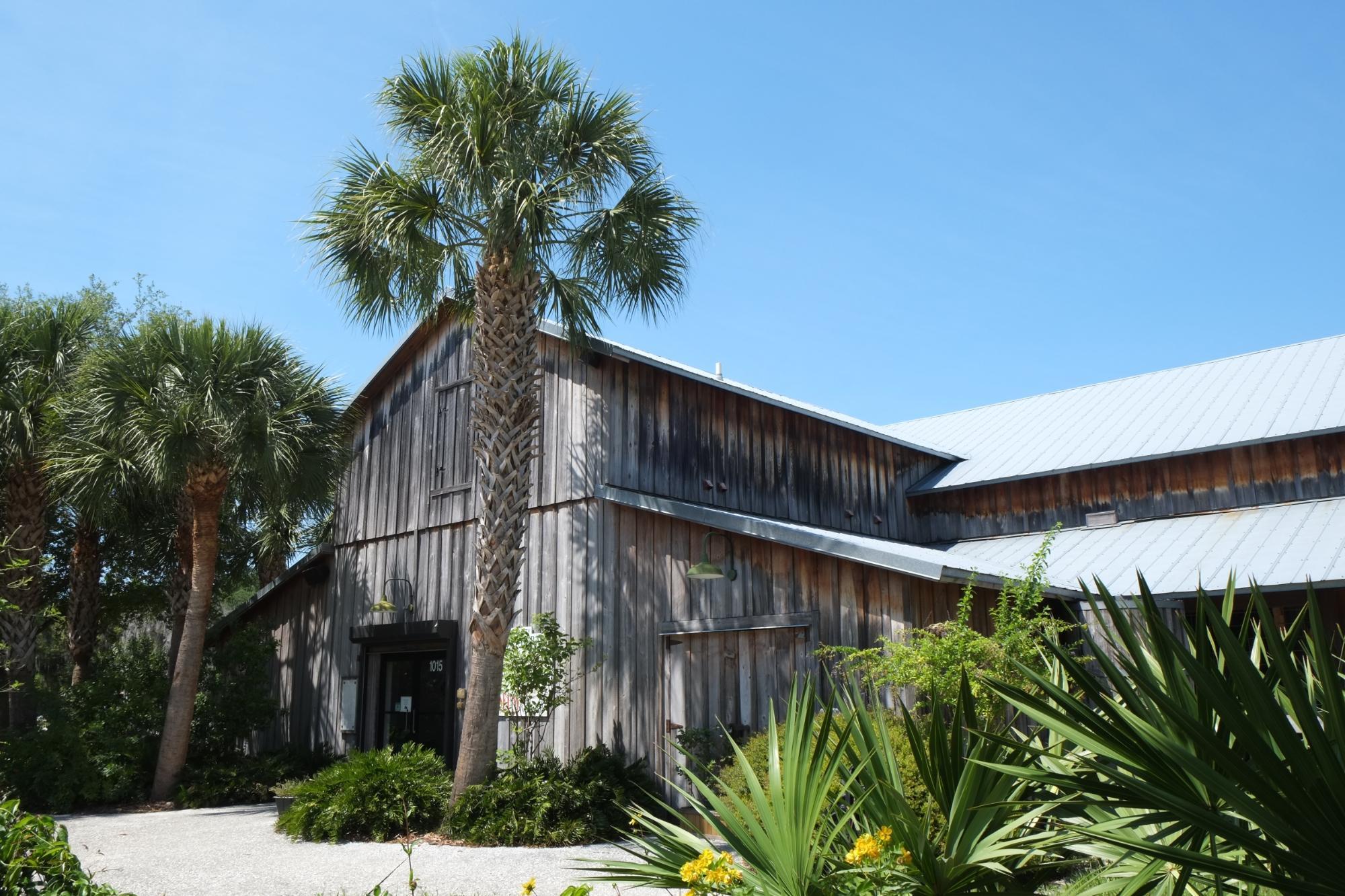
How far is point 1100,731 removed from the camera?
2.37 meters

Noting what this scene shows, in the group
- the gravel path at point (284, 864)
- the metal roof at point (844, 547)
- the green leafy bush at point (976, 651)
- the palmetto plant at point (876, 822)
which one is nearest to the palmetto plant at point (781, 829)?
the palmetto plant at point (876, 822)

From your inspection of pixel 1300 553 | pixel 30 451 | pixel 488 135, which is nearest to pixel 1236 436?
pixel 1300 553

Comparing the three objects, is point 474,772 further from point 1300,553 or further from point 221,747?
point 1300,553

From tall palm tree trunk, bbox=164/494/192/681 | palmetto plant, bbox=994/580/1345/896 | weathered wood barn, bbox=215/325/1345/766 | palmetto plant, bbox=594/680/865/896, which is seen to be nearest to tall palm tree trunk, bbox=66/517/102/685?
tall palm tree trunk, bbox=164/494/192/681

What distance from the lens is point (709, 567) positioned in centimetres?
1078

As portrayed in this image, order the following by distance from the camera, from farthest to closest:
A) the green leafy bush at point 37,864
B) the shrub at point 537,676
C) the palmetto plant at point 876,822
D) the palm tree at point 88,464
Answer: the palm tree at point 88,464, the shrub at point 537,676, the green leafy bush at point 37,864, the palmetto plant at point 876,822

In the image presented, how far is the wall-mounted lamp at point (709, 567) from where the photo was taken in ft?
35.4

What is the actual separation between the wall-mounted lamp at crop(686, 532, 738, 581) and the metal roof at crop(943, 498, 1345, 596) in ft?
8.05

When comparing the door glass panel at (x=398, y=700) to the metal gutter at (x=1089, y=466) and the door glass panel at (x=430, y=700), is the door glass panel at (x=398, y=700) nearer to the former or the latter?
the door glass panel at (x=430, y=700)

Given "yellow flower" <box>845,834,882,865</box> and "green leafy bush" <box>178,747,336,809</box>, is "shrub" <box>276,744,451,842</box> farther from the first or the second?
"yellow flower" <box>845,834,882,865</box>

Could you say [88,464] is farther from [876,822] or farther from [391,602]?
[876,822]

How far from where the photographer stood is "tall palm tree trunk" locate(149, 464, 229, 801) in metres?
14.4

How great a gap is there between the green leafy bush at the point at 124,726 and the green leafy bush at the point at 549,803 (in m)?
6.39

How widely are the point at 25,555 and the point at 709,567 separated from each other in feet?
36.9
